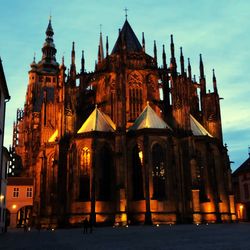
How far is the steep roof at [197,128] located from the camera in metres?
45.3

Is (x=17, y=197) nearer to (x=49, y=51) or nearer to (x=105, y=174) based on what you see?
(x=105, y=174)

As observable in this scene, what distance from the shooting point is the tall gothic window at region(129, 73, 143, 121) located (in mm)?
48531

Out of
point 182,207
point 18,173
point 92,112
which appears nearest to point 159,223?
point 182,207

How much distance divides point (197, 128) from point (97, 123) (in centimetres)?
1233

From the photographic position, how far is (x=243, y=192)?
182 ft

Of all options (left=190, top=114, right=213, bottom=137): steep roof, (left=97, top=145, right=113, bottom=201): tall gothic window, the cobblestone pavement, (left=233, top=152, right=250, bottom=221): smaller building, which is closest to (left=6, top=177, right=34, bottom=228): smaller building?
(left=97, top=145, right=113, bottom=201): tall gothic window

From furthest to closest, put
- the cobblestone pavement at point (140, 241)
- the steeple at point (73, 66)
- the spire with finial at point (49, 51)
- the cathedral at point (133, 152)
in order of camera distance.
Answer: the spire with finial at point (49, 51), the steeple at point (73, 66), the cathedral at point (133, 152), the cobblestone pavement at point (140, 241)

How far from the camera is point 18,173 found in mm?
69938

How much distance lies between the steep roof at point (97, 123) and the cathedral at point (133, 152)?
0.42ft

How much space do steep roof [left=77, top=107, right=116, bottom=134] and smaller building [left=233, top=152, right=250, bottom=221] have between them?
22.9m

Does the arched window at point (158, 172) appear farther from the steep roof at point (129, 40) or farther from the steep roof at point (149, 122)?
the steep roof at point (129, 40)

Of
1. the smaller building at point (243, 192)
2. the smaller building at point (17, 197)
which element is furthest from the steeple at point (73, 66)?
the smaller building at point (243, 192)

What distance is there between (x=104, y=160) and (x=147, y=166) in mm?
5090

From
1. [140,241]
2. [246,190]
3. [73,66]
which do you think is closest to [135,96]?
[73,66]
